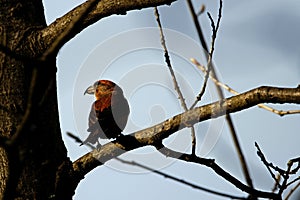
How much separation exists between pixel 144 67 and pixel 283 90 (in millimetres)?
874

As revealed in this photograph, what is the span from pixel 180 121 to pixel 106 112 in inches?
102

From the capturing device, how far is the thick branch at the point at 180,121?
7.86 feet

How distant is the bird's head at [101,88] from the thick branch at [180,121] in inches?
102

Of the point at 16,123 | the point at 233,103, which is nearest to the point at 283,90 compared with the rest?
the point at 233,103

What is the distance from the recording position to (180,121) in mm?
2564

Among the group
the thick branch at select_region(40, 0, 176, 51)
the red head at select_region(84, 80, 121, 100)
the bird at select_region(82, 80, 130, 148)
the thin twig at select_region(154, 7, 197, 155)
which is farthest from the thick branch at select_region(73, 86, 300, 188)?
the red head at select_region(84, 80, 121, 100)

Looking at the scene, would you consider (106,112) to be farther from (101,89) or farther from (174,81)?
(174,81)

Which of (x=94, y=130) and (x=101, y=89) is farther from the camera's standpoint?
(x=101, y=89)

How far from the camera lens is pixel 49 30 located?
2785 mm

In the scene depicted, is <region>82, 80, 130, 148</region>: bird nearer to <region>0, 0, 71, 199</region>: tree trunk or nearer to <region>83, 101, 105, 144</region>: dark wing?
<region>83, 101, 105, 144</region>: dark wing

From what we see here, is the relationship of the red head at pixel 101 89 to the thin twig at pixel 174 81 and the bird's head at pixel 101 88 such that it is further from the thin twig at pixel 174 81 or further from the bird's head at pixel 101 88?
the thin twig at pixel 174 81

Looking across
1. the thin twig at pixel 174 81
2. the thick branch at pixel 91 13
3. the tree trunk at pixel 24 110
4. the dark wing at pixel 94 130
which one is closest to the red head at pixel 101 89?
the dark wing at pixel 94 130

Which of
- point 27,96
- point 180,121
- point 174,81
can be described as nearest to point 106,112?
point 27,96

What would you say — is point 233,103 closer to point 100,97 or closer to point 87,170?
point 87,170
